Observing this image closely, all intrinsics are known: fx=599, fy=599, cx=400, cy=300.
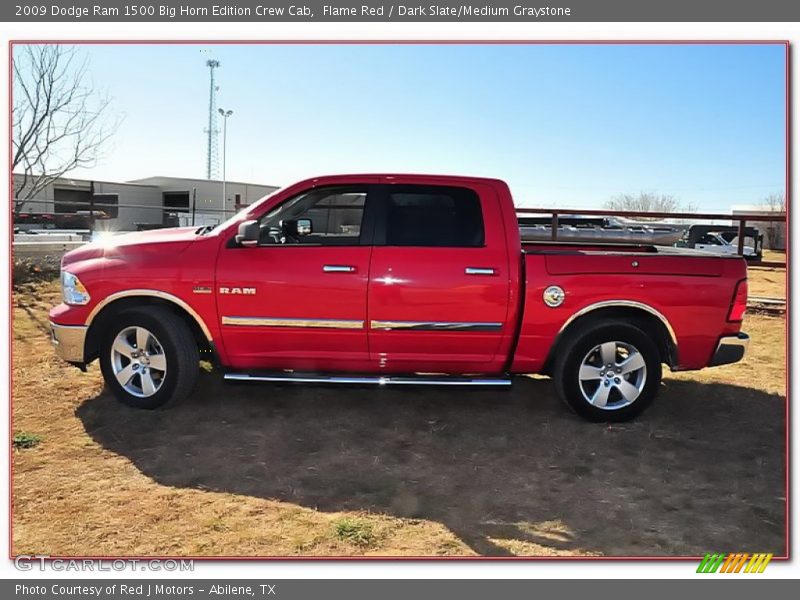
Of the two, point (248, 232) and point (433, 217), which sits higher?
point (433, 217)

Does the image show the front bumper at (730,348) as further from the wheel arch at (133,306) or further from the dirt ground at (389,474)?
the wheel arch at (133,306)

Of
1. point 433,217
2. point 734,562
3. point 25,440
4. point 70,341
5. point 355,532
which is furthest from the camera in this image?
point 70,341

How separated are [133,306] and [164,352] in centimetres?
49

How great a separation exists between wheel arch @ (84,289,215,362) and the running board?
47 centimetres

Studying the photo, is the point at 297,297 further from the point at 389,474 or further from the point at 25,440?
the point at 25,440

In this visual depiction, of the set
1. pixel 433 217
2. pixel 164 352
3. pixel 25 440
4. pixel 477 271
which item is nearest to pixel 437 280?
pixel 477 271

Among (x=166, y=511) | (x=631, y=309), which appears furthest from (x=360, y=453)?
(x=631, y=309)

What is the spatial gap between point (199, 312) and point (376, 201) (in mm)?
1734

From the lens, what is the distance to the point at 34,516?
3551 millimetres

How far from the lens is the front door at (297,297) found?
4.83 meters

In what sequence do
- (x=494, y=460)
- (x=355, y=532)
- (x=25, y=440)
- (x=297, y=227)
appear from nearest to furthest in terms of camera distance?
1. (x=355, y=532)
2. (x=494, y=460)
3. (x=25, y=440)
4. (x=297, y=227)

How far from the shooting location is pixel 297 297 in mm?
4863

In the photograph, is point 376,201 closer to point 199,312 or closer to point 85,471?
point 199,312

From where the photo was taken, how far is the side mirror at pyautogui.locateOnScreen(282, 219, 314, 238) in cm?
515
